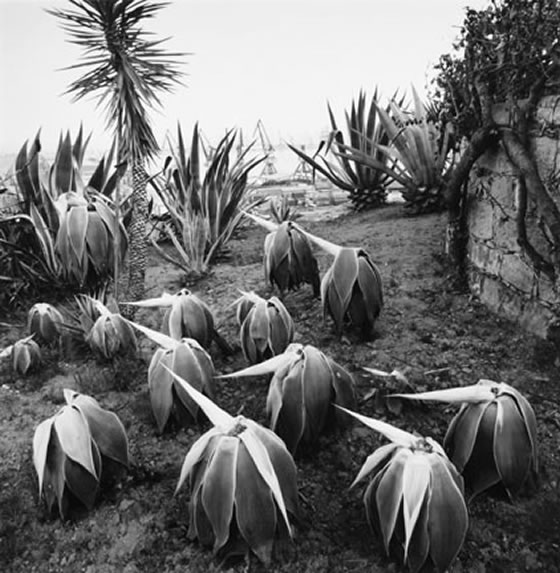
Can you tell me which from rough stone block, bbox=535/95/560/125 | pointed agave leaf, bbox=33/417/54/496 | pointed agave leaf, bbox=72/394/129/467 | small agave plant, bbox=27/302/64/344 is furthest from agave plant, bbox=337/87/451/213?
pointed agave leaf, bbox=33/417/54/496

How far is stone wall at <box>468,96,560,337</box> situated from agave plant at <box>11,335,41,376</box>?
196 cm

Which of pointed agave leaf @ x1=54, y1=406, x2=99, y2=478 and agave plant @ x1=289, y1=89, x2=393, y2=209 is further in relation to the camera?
agave plant @ x1=289, y1=89, x2=393, y2=209

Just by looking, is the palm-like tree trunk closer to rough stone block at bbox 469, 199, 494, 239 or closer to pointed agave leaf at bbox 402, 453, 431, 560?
rough stone block at bbox 469, 199, 494, 239

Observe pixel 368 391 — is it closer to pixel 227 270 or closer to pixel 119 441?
pixel 119 441

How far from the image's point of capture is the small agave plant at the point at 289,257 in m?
2.22

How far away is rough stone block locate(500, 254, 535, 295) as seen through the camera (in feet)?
6.64

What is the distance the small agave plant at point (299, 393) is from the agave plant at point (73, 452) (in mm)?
355

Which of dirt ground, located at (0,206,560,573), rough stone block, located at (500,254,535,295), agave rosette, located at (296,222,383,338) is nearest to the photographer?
dirt ground, located at (0,206,560,573)

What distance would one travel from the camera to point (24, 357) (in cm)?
205

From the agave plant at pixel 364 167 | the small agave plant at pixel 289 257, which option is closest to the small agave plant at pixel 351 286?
the small agave plant at pixel 289 257

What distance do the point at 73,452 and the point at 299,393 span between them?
1.88 feet

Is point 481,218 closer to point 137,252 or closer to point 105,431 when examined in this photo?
point 137,252

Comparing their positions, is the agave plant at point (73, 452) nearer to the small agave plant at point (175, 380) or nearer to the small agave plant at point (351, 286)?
the small agave plant at point (175, 380)

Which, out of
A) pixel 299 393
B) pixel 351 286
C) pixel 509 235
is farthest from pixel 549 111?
pixel 299 393
